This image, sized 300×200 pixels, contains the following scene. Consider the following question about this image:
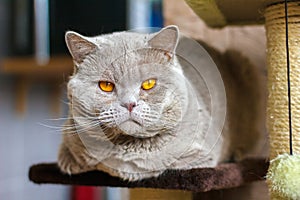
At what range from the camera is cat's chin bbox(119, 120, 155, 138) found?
0.94m

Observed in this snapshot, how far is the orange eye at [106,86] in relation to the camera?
0.97 meters

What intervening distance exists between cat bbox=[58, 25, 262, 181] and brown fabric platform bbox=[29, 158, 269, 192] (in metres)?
0.02

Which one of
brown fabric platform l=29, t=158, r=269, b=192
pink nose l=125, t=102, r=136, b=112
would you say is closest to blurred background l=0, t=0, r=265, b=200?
brown fabric platform l=29, t=158, r=269, b=192

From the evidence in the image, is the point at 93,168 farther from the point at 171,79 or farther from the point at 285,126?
the point at 285,126

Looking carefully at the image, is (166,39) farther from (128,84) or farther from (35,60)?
(35,60)

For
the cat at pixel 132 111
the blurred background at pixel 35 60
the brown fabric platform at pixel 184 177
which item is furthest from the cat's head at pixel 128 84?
the blurred background at pixel 35 60

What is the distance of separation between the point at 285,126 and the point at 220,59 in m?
0.39

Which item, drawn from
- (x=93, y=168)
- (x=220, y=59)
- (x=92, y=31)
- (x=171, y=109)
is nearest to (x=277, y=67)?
(x=171, y=109)

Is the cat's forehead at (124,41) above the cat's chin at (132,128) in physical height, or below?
above

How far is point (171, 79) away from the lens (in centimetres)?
100

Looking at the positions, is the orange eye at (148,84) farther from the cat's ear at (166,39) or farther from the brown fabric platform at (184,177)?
the brown fabric platform at (184,177)

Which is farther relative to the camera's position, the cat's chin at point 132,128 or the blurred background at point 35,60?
the blurred background at point 35,60

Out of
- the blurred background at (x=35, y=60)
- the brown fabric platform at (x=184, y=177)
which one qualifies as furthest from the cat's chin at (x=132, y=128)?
the blurred background at (x=35, y=60)

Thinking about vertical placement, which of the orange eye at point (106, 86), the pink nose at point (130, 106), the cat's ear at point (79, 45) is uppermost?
the cat's ear at point (79, 45)
